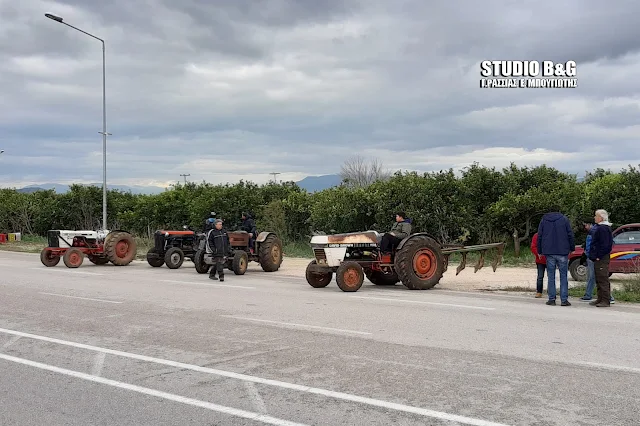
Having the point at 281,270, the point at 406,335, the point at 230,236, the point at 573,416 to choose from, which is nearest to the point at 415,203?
the point at 281,270

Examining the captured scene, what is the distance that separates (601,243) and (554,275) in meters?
1.03

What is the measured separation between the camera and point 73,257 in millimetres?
20875

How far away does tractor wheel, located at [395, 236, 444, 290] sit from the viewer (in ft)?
44.9

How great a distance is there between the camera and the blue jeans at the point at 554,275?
11.6 metres

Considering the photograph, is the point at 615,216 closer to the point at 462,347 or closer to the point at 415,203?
the point at 415,203

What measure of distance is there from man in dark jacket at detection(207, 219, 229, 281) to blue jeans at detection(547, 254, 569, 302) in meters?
8.34

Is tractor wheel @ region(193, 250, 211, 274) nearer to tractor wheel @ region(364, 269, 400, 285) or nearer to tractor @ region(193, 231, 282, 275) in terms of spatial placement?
tractor @ region(193, 231, 282, 275)

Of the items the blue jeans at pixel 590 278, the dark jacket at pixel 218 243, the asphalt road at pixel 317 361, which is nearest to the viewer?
the asphalt road at pixel 317 361

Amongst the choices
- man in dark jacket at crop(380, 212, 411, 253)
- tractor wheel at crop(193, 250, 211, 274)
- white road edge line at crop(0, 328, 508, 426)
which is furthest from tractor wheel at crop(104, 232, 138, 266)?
white road edge line at crop(0, 328, 508, 426)

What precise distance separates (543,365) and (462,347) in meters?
1.16

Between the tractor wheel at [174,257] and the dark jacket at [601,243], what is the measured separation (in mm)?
13450

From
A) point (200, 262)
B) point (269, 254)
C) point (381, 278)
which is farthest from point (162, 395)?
point (269, 254)

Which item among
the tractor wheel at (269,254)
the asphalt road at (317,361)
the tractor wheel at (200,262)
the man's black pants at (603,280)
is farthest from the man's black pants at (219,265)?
the man's black pants at (603,280)

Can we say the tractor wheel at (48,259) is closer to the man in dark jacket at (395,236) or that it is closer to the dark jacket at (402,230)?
the man in dark jacket at (395,236)
